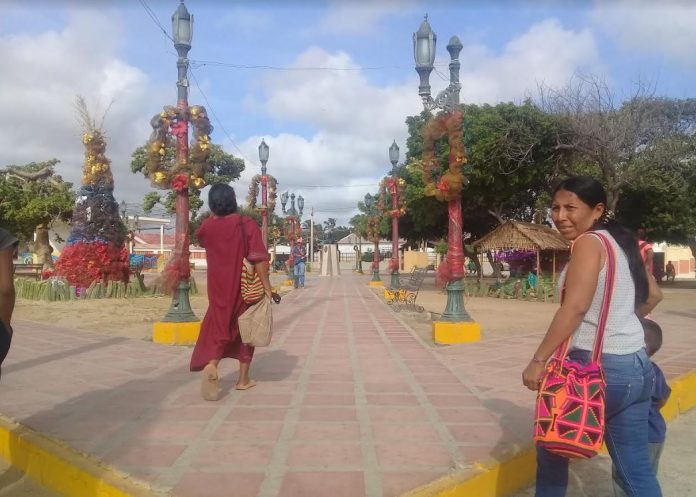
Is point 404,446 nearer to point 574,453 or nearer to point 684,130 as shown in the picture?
point 574,453

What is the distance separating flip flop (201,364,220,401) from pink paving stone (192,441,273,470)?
1.00 m

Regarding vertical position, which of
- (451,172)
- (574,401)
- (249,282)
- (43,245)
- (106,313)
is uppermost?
(451,172)

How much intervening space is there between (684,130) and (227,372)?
2070 centimetres

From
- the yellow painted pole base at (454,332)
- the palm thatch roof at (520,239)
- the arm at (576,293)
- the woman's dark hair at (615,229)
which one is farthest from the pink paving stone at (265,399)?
the palm thatch roof at (520,239)

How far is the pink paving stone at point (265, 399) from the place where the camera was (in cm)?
477

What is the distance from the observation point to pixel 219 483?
312 cm

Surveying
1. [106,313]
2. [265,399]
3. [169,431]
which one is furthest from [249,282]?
[106,313]

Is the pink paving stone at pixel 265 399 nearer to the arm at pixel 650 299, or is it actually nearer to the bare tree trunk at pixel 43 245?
the arm at pixel 650 299

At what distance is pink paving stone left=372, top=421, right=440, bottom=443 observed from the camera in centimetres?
389

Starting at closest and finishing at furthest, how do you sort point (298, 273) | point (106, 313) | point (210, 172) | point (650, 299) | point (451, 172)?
point (650, 299) → point (451, 172) → point (106, 313) → point (298, 273) → point (210, 172)

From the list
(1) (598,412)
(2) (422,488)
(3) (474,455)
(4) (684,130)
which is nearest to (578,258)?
(1) (598,412)

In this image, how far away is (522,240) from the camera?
18156 millimetres

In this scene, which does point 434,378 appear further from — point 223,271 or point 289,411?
point 223,271

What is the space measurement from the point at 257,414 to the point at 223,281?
1.07 m
